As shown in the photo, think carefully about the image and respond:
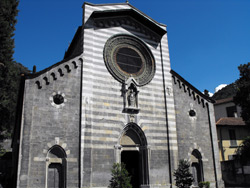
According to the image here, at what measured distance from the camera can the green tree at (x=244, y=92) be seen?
2456 centimetres

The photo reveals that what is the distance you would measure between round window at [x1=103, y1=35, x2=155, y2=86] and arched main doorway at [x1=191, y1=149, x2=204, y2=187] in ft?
22.1

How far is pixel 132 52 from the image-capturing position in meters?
18.8

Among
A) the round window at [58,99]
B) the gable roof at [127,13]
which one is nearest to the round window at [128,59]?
the gable roof at [127,13]

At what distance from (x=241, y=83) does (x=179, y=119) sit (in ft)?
36.4

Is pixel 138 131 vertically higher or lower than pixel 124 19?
lower

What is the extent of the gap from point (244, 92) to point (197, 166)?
1077 cm

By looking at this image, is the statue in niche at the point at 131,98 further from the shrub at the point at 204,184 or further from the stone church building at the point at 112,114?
the shrub at the point at 204,184

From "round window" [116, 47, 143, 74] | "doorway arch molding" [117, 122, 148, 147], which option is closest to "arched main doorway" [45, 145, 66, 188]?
"doorway arch molding" [117, 122, 148, 147]

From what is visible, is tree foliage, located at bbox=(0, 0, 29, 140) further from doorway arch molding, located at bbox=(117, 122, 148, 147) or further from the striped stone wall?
doorway arch molding, located at bbox=(117, 122, 148, 147)

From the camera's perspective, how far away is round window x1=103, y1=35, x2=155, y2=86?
17516 millimetres

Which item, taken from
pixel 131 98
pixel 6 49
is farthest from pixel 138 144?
pixel 6 49

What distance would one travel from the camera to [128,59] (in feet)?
60.7

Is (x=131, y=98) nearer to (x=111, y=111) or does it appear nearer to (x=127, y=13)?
(x=111, y=111)

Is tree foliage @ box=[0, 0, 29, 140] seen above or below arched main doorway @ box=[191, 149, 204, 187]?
above
